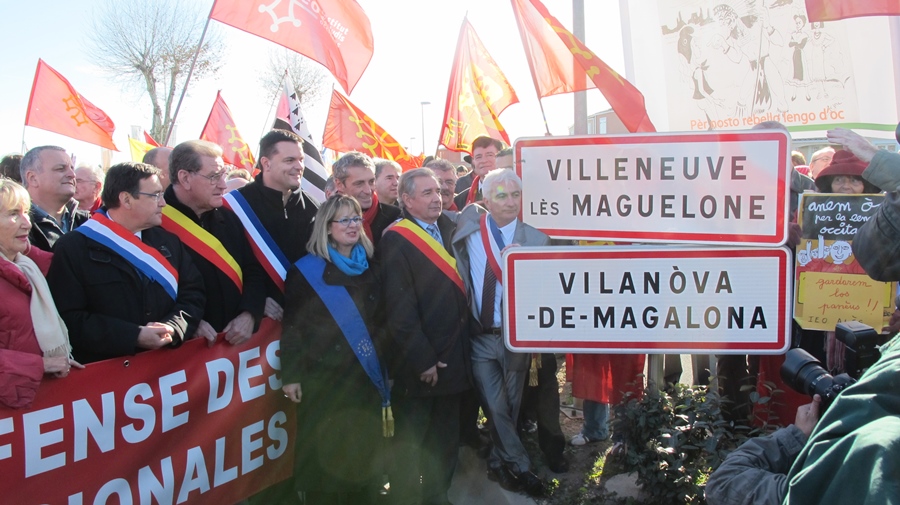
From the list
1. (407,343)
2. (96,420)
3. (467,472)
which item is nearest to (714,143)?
(407,343)

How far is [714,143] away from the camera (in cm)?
279

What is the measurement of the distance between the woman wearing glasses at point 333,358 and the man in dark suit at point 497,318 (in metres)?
0.65

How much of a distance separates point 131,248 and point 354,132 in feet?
18.7

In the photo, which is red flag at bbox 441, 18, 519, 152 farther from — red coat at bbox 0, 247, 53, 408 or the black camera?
the black camera

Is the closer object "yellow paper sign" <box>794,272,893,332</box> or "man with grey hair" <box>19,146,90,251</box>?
"yellow paper sign" <box>794,272,893,332</box>

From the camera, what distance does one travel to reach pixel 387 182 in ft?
15.8

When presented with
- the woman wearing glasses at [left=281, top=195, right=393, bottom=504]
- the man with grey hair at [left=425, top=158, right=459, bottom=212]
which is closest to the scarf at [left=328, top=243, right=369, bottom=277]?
the woman wearing glasses at [left=281, top=195, right=393, bottom=504]

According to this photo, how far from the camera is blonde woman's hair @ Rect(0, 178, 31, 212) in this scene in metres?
2.50

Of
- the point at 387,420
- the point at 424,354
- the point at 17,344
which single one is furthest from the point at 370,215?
the point at 17,344

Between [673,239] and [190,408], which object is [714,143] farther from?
[190,408]

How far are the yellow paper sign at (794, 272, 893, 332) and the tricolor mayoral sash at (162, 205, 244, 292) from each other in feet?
11.3

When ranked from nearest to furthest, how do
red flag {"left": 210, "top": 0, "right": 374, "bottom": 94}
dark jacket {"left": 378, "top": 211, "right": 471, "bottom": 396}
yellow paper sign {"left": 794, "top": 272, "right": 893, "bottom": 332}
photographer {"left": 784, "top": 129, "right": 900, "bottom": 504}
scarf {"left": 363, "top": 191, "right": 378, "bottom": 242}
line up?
photographer {"left": 784, "top": 129, "right": 900, "bottom": 504} → dark jacket {"left": 378, "top": 211, "right": 471, "bottom": 396} → yellow paper sign {"left": 794, "top": 272, "right": 893, "bottom": 332} → scarf {"left": 363, "top": 191, "right": 378, "bottom": 242} → red flag {"left": 210, "top": 0, "right": 374, "bottom": 94}

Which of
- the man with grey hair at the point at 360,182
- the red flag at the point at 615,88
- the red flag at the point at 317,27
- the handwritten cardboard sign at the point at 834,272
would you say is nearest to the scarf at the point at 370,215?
the man with grey hair at the point at 360,182

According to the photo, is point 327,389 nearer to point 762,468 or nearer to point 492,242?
point 492,242
